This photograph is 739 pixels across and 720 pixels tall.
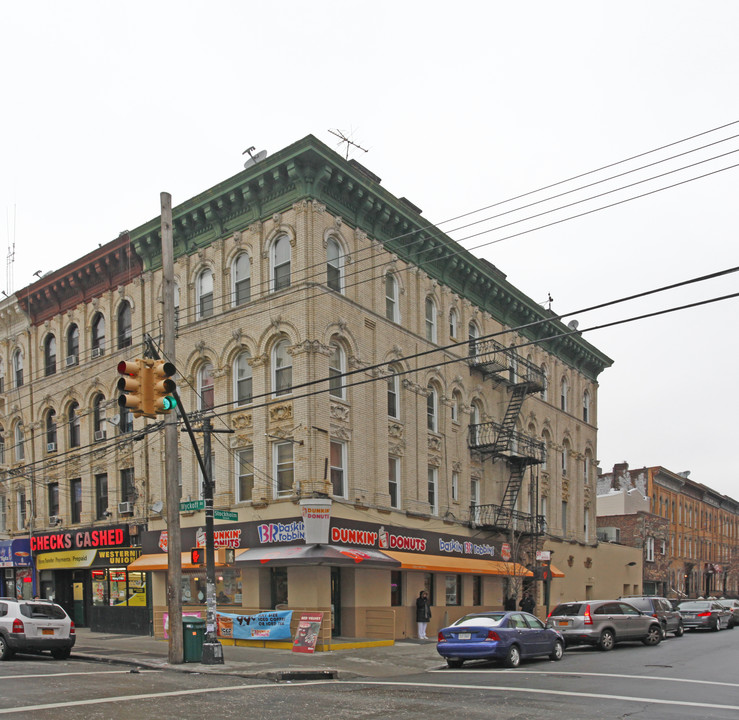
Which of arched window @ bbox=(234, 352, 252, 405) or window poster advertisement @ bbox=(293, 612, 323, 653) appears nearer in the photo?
window poster advertisement @ bbox=(293, 612, 323, 653)

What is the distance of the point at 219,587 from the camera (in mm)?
26375

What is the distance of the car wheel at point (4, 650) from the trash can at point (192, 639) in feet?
14.2

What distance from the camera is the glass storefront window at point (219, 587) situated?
26061 millimetres

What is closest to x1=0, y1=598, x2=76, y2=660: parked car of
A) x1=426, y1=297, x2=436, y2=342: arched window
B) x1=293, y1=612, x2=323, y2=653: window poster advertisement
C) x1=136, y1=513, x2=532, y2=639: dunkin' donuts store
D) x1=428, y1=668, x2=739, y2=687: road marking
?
x1=136, y1=513, x2=532, y2=639: dunkin' donuts store

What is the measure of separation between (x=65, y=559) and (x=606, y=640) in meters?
20.2

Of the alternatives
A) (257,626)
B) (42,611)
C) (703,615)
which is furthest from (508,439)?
(42,611)

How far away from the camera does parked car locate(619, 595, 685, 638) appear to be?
29.4 meters

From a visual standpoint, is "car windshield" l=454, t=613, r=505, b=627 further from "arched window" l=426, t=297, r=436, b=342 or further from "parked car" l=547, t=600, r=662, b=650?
"arched window" l=426, t=297, r=436, b=342

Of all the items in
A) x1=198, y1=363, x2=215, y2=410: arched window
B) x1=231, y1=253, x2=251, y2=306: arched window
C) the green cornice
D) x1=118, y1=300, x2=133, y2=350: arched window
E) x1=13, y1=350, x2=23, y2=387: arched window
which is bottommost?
x1=198, y1=363, x2=215, y2=410: arched window

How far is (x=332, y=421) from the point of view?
83.7 feet

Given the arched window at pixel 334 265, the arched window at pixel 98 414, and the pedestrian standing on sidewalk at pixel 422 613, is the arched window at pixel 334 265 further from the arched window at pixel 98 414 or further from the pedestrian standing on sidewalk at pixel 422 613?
the arched window at pixel 98 414

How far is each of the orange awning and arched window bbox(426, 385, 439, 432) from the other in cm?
959

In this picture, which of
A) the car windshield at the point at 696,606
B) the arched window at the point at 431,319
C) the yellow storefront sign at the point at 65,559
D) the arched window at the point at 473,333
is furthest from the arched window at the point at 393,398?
the car windshield at the point at 696,606

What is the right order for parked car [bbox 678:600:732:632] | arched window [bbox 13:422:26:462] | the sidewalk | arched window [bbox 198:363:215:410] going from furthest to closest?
arched window [bbox 13:422:26:462] → parked car [bbox 678:600:732:632] → arched window [bbox 198:363:215:410] → the sidewalk
